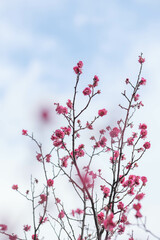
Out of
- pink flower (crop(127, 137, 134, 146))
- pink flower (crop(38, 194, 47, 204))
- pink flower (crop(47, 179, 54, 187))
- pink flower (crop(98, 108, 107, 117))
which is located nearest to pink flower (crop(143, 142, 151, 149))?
pink flower (crop(127, 137, 134, 146))

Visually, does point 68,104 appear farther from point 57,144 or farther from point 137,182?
point 137,182

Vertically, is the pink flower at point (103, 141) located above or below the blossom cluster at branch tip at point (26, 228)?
above

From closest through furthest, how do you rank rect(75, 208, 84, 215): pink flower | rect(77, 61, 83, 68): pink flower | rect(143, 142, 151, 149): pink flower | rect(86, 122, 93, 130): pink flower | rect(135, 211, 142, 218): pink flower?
rect(135, 211, 142, 218): pink flower < rect(77, 61, 83, 68): pink flower < rect(86, 122, 93, 130): pink flower < rect(143, 142, 151, 149): pink flower < rect(75, 208, 84, 215): pink flower

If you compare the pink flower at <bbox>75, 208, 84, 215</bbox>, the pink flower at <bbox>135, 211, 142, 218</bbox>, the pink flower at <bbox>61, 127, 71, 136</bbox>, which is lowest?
the pink flower at <bbox>135, 211, 142, 218</bbox>

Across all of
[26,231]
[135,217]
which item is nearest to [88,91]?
[135,217]

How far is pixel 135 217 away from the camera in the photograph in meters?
3.29

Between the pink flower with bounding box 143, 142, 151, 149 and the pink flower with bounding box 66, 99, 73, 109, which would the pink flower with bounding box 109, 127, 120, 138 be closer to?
the pink flower with bounding box 143, 142, 151, 149

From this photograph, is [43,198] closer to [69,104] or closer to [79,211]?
[79,211]

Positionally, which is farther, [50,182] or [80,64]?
[50,182]

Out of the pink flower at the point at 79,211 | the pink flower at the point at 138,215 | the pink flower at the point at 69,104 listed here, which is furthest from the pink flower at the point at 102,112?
the pink flower at the point at 138,215

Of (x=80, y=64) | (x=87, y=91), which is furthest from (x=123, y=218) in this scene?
(x=80, y=64)

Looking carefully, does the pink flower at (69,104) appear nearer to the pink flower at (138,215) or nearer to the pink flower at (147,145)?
the pink flower at (147,145)

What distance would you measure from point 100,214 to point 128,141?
1.25 metres

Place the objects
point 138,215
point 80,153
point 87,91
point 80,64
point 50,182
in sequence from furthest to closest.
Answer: point 80,153 → point 50,182 → point 87,91 → point 80,64 → point 138,215
